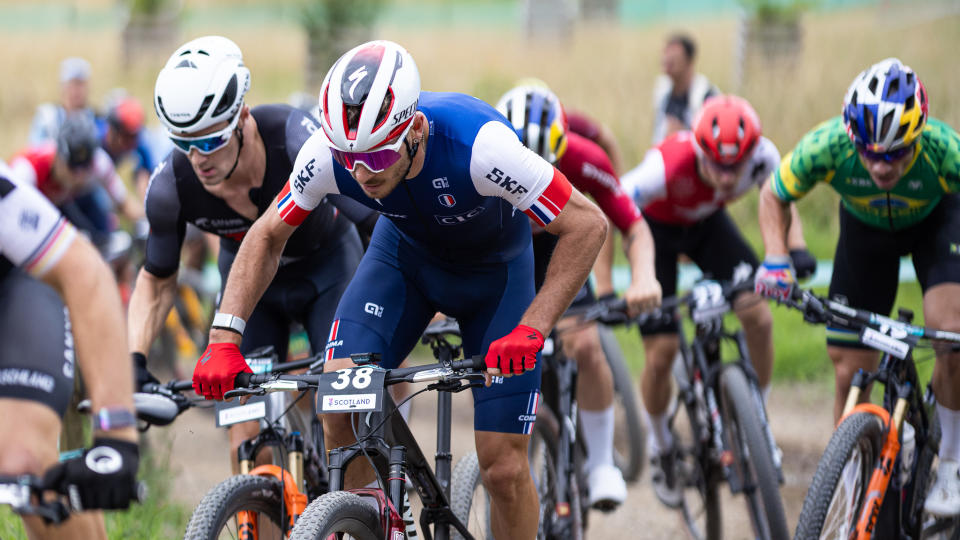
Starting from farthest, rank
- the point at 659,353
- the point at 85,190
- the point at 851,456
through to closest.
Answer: the point at 85,190 → the point at 659,353 → the point at 851,456

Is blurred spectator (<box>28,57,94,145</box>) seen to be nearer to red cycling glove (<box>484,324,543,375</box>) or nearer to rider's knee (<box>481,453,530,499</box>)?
rider's knee (<box>481,453,530,499</box>)

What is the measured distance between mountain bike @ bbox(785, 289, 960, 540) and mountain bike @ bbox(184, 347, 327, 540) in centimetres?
204

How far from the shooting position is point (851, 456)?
4.49m

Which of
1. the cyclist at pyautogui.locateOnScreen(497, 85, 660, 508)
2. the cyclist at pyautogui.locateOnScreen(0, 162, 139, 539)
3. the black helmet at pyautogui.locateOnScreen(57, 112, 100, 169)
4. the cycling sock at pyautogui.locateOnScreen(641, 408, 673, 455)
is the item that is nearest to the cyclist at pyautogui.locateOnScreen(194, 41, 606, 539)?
the cyclist at pyautogui.locateOnScreen(0, 162, 139, 539)

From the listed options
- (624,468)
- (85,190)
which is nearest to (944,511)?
(624,468)

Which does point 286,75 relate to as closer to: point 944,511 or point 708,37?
point 708,37

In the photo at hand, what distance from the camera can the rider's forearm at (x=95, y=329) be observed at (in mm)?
2814

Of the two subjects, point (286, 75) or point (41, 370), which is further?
point (286, 75)

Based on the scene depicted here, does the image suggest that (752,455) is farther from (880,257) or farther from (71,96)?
(71,96)

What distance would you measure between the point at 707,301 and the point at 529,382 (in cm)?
193

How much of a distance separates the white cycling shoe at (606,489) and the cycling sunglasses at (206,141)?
8.61 ft

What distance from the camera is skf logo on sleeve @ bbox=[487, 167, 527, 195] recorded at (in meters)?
3.79

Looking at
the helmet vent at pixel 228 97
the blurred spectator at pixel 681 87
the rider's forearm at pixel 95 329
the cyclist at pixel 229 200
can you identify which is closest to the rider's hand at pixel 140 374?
the cyclist at pixel 229 200

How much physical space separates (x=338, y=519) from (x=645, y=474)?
14.8ft
